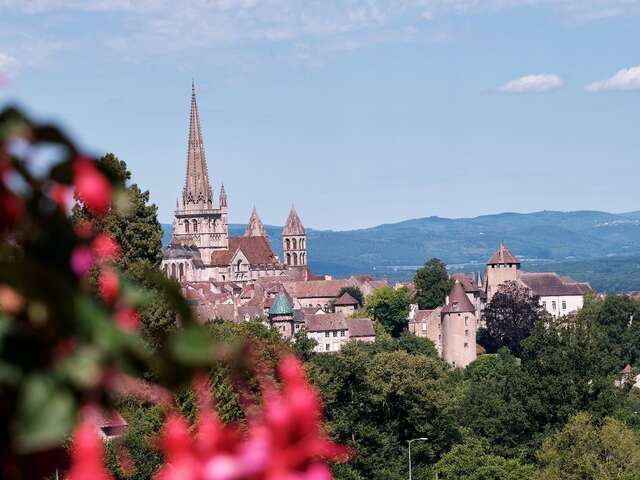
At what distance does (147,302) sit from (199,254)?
19446 cm

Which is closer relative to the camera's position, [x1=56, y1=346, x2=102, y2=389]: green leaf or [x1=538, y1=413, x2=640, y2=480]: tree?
[x1=56, y1=346, x2=102, y2=389]: green leaf

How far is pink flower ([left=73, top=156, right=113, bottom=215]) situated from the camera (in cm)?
174

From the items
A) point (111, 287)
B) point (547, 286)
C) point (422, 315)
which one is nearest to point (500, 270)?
point (422, 315)

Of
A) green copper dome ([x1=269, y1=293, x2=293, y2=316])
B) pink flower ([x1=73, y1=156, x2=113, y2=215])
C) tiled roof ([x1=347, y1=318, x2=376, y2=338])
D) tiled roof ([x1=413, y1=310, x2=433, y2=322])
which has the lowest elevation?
tiled roof ([x1=347, y1=318, x2=376, y2=338])

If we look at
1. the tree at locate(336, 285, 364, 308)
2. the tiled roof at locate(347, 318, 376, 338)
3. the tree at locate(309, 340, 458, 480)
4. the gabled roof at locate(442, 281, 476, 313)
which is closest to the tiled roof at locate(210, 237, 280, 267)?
the tree at locate(336, 285, 364, 308)

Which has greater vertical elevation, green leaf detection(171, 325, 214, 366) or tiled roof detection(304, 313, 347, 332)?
green leaf detection(171, 325, 214, 366)

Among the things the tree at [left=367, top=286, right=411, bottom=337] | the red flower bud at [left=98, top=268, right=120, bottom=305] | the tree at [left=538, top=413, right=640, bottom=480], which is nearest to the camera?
the red flower bud at [left=98, top=268, right=120, bottom=305]

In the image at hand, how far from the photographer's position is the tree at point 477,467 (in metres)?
55.7

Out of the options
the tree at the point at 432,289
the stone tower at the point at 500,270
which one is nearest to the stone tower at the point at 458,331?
the stone tower at the point at 500,270

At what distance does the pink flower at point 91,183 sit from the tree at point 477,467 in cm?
5429

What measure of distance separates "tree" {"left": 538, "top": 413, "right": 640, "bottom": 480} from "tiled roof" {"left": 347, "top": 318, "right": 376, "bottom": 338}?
2920 inches

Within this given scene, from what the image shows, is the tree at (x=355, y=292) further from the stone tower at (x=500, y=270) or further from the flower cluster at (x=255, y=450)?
the flower cluster at (x=255, y=450)

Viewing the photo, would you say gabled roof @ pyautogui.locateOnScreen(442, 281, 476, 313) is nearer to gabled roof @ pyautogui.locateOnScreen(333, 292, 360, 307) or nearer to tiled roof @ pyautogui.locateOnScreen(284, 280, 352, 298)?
gabled roof @ pyautogui.locateOnScreen(333, 292, 360, 307)

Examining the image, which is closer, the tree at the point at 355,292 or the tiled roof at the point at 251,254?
the tree at the point at 355,292
